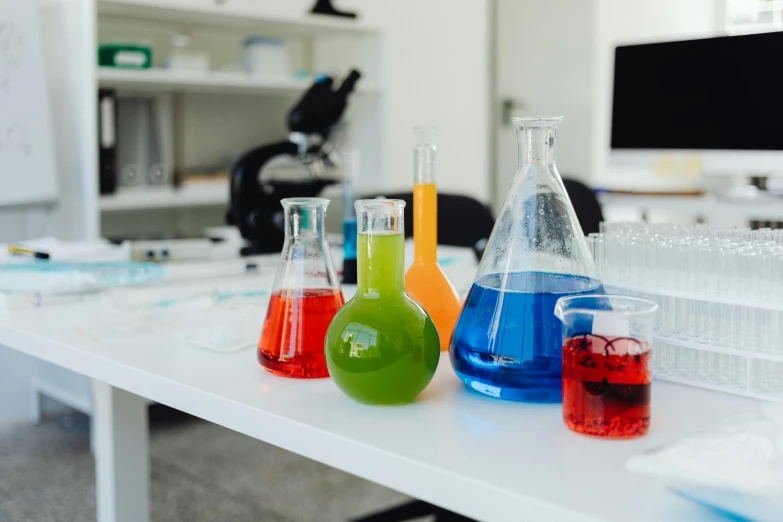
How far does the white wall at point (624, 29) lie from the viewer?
4.21 meters

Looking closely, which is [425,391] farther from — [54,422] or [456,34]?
[456,34]

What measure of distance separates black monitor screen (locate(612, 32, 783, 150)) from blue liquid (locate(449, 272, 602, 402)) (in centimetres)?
252

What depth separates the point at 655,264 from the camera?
701mm

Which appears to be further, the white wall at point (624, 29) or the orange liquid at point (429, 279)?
the white wall at point (624, 29)

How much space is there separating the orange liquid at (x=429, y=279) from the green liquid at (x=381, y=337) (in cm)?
14

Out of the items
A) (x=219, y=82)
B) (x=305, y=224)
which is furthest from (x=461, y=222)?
(x=305, y=224)

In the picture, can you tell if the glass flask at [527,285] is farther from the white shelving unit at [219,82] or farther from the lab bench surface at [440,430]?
the white shelving unit at [219,82]

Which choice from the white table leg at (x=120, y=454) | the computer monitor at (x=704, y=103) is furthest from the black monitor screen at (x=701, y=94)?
the white table leg at (x=120, y=454)

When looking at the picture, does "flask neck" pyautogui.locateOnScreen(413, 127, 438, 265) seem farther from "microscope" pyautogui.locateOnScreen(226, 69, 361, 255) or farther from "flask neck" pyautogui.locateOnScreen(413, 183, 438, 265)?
"microscope" pyautogui.locateOnScreen(226, 69, 361, 255)

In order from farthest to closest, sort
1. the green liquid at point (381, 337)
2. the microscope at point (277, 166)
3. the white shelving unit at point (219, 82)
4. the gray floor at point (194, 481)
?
the white shelving unit at point (219, 82)
the gray floor at point (194, 481)
the microscope at point (277, 166)
the green liquid at point (381, 337)

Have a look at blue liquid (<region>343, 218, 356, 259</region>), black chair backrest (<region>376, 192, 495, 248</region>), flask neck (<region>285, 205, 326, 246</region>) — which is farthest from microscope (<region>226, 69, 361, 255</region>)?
flask neck (<region>285, 205, 326, 246</region>)

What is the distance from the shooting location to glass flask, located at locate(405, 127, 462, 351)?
78 centimetres

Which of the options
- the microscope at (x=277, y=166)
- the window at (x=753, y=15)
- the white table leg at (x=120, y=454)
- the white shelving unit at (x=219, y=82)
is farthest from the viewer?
the window at (x=753, y=15)

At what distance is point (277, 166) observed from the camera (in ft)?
5.29
